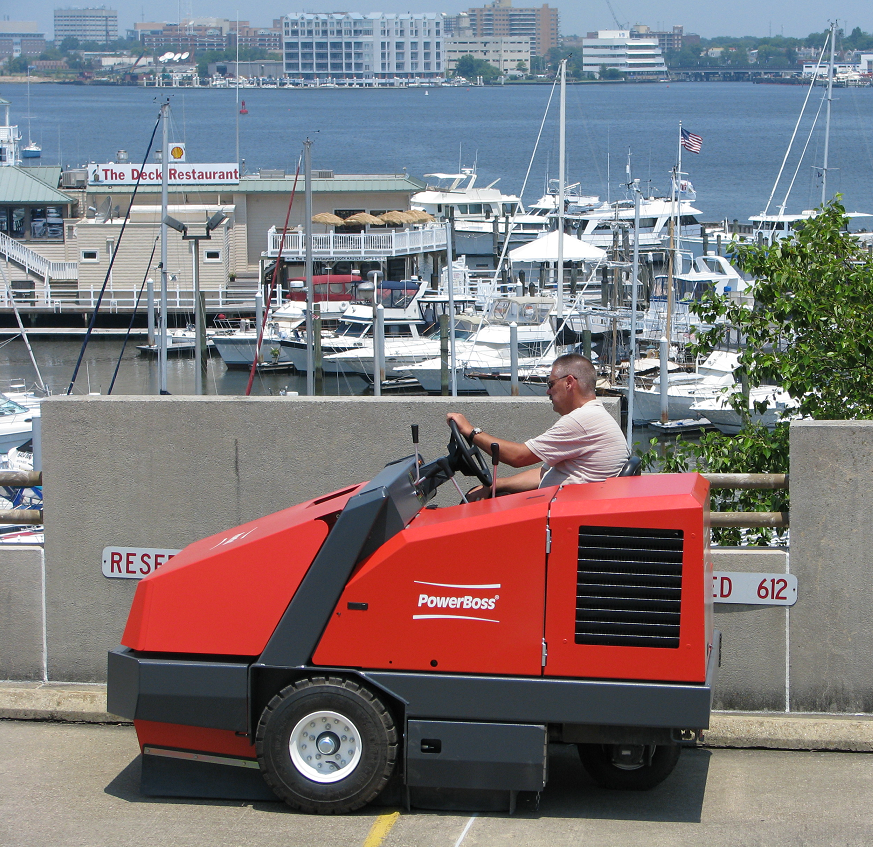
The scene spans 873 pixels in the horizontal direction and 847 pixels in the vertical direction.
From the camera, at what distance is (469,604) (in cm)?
494

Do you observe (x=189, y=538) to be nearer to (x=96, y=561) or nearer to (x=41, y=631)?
(x=96, y=561)

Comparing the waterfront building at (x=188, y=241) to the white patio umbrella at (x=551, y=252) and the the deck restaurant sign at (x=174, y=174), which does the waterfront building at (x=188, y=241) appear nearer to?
the the deck restaurant sign at (x=174, y=174)

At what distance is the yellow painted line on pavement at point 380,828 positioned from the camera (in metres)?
4.95

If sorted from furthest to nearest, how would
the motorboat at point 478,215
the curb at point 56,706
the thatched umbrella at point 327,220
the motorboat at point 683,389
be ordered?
the motorboat at point 478,215
the thatched umbrella at point 327,220
the motorboat at point 683,389
the curb at point 56,706

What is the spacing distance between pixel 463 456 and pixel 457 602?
0.78 meters

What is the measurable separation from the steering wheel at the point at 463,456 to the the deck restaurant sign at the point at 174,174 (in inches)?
1907

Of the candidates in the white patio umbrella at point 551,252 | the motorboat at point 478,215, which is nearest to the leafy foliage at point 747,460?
the white patio umbrella at point 551,252

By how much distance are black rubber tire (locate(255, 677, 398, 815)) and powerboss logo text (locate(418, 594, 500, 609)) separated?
0.49 metres

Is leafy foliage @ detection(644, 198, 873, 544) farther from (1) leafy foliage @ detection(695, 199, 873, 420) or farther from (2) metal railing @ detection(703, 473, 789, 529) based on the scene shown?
(2) metal railing @ detection(703, 473, 789, 529)

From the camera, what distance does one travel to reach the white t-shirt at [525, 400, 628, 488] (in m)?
5.48

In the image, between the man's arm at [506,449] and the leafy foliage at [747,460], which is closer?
the man's arm at [506,449]

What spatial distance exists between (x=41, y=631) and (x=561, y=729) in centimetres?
311

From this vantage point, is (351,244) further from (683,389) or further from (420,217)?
(683,389)

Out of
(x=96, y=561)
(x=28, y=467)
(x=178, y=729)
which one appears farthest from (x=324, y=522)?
(x=28, y=467)
